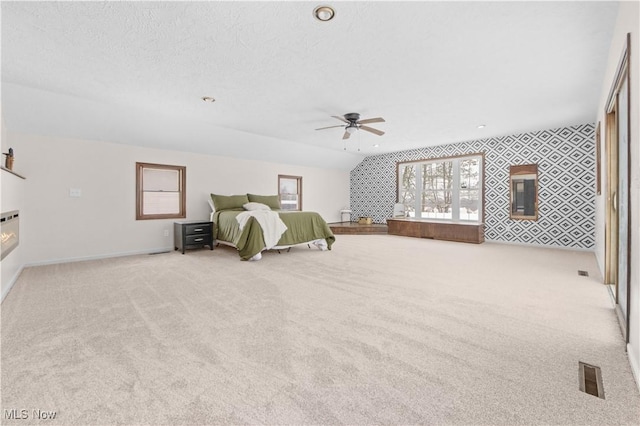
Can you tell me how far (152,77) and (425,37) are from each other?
9.53ft

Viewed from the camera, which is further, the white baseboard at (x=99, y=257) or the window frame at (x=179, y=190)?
the window frame at (x=179, y=190)

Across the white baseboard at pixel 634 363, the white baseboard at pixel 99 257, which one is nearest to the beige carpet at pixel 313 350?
the white baseboard at pixel 634 363

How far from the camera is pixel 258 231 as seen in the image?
4848 mm

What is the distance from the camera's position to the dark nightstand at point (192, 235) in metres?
5.47

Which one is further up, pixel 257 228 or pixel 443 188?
pixel 443 188

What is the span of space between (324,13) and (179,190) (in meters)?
4.97

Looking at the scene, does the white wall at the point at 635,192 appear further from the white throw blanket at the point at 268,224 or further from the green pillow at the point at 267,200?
the green pillow at the point at 267,200

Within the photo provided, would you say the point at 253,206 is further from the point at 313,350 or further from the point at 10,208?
the point at 313,350

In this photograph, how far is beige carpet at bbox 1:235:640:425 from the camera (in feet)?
4.43

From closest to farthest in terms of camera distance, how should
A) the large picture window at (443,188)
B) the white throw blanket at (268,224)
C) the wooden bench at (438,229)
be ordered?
the white throw blanket at (268,224) < the wooden bench at (438,229) < the large picture window at (443,188)

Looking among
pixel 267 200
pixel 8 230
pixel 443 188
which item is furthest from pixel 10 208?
pixel 443 188

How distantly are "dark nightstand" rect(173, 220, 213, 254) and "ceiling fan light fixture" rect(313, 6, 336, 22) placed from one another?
4384 mm

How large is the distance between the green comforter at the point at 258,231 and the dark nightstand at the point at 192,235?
0.20 metres

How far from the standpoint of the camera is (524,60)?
118 inches
